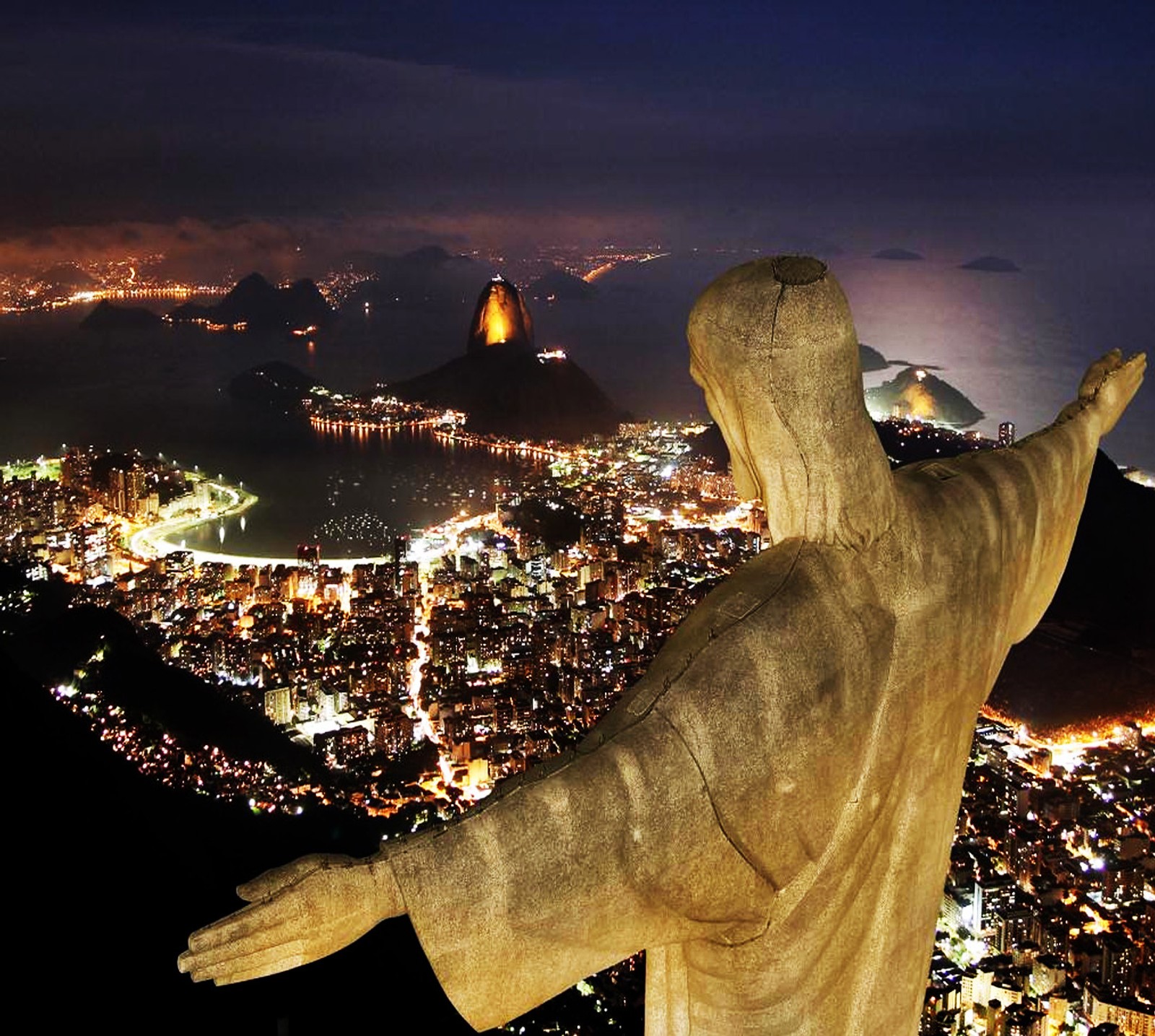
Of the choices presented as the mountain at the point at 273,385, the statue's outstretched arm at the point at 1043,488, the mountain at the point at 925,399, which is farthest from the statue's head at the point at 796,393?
the mountain at the point at 273,385

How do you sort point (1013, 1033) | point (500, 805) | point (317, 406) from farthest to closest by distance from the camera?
point (317, 406), point (1013, 1033), point (500, 805)

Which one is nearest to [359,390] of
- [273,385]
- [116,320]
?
[273,385]

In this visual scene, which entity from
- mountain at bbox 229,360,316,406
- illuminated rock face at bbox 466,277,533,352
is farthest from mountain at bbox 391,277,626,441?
mountain at bbox 229,360,316,406

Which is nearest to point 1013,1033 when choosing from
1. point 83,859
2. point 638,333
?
point 83,859

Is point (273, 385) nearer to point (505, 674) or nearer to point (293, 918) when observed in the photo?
point (505, 674)

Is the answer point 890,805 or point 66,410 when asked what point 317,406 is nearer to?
point 66,410

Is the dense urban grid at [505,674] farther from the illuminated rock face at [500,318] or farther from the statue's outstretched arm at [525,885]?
the illuminated rock face at [500,318]
